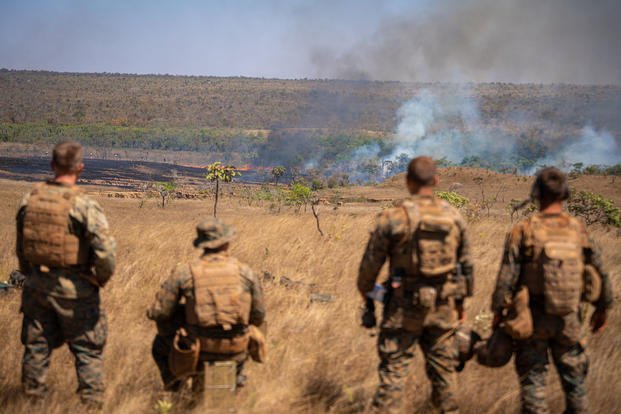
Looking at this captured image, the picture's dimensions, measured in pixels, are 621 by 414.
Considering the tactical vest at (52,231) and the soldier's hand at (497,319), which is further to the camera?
the soldier's hand at (497,319)

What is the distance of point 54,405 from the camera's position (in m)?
3.87

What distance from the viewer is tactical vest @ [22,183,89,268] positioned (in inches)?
147

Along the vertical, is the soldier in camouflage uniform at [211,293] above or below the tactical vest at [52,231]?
below

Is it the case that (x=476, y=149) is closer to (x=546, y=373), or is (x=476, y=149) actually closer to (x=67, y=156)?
(x=546, y=373)

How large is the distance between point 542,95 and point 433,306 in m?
100

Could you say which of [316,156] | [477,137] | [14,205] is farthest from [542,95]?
[14,205]

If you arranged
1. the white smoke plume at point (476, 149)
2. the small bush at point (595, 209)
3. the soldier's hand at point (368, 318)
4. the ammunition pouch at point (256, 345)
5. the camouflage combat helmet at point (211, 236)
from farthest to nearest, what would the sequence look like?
1. the white smoke plume at point (476, 149)
2. the small bush at point (595, 209)
3. the ammunition pouch at point (256, 345)
4. the soldier's hand at point (368, 318)
5. the camouflage combat helmet at point (211, 236)

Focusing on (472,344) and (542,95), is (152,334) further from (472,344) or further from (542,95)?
(542,95)

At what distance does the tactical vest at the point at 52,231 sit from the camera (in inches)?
147

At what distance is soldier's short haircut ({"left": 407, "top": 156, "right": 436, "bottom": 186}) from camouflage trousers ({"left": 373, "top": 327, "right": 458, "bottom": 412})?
855 mm

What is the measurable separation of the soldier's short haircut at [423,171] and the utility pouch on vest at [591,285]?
1.07m

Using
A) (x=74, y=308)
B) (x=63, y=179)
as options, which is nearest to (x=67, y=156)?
(x=63, y=179)

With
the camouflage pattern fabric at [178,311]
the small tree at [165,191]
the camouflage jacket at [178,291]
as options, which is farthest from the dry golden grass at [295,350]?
the small tree at [165,191]

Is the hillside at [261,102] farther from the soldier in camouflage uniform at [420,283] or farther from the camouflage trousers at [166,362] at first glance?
the camouflage trousers at [166,362]
